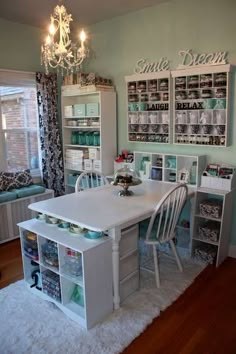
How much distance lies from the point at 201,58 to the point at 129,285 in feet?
7.50

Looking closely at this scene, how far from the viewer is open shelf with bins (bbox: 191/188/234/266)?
288cm

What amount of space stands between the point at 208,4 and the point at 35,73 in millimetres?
2300

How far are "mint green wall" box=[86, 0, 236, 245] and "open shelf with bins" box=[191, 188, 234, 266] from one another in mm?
205

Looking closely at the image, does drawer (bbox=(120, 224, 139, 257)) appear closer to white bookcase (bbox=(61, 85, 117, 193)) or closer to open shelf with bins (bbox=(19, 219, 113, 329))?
open shelf with bins (bbox=(19, 219, 113, 329))

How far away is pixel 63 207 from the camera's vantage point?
8.14ft

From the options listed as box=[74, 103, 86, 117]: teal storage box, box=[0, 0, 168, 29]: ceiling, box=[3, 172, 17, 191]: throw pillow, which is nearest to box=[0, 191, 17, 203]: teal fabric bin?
box=[3, 172, 17, 191]: throw pillow

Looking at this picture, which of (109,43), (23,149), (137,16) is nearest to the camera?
(137,16)

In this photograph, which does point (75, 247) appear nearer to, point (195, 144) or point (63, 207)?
point (63, 207)

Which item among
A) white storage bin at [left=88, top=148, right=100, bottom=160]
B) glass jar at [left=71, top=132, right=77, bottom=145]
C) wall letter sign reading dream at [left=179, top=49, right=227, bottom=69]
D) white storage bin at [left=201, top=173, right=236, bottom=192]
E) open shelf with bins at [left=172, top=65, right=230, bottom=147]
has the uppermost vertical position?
wall letter sign reading dream at [left=179, top=49, right=227, bottom=69]

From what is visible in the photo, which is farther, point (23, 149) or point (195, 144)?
point (23, 149)

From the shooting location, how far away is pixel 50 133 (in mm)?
4145

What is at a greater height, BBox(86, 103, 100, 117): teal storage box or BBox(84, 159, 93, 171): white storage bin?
BBox(86, 103, 100, 117): teal storage box

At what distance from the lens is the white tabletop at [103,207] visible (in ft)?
7.06

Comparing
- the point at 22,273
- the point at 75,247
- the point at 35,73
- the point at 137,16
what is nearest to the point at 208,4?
the point at 137,16
